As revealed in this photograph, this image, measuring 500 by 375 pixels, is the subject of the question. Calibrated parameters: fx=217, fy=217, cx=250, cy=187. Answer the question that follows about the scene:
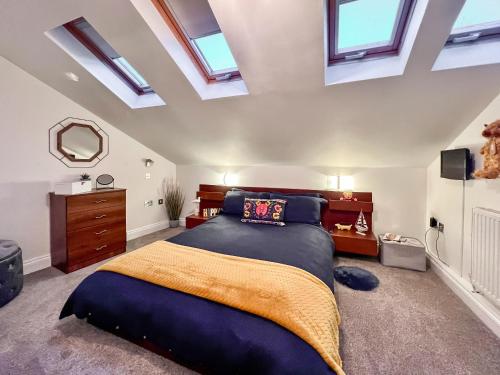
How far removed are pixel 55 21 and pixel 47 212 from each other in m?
1.96

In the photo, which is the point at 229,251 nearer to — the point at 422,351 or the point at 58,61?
the point at 422,351

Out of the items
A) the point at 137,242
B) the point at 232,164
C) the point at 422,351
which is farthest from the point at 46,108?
the point at 422,351

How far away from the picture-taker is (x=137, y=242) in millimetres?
3350

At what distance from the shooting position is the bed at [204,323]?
0.98m

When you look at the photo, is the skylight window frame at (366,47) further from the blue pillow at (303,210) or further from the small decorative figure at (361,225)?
the small decorative figure at (361,225)

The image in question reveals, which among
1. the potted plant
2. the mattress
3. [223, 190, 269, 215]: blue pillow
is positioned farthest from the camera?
the potted plant

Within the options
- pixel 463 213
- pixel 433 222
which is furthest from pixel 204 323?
pixel 433 222

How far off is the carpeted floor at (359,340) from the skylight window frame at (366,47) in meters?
2.17

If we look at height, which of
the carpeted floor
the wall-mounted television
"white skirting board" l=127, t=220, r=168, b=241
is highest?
the wall-mounted television

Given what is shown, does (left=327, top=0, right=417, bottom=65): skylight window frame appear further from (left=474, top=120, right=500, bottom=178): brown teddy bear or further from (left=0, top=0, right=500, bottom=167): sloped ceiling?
(left=474, top=120, right=500, bottom=178): brown teddy bear

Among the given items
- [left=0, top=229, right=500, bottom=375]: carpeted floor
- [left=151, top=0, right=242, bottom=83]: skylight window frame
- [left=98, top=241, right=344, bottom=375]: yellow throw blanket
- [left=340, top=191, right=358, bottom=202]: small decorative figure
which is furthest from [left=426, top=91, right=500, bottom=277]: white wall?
[left=151, top=0, right=242, bottom=83]: skylight window frame

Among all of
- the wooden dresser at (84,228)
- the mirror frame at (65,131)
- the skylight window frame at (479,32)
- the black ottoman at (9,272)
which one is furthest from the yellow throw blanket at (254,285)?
the skylight window frame at (479,32)

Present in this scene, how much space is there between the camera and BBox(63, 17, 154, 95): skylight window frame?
202 cm

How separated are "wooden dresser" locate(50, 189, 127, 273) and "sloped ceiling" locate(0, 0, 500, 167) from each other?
46.8 inches
